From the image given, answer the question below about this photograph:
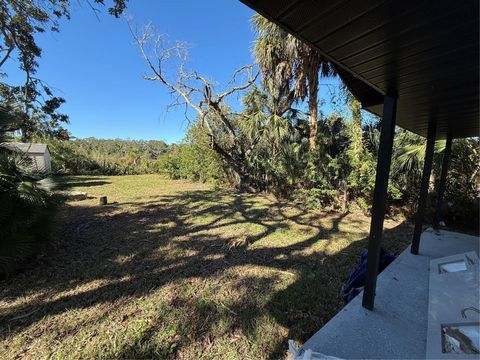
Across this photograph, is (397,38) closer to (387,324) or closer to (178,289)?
(387,324)

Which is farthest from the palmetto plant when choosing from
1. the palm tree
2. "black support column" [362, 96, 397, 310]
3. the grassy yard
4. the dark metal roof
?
the palm tree

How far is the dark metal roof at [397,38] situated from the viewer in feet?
2.97

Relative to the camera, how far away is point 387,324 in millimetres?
1689

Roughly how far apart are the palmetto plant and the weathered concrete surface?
10.3ft

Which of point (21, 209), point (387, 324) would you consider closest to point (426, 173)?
point (387, 324)

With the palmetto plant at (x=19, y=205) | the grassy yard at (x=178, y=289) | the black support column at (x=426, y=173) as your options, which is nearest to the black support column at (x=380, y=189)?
the grassy yard at (x=178, y=289)

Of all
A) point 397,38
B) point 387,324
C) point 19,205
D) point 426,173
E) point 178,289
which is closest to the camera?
point 397,38

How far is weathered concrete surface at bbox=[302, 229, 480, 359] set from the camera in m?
1.44

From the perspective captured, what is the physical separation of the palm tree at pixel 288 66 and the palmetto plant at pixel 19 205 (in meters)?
5.83

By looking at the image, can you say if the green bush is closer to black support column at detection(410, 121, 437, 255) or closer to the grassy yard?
the grassy yard

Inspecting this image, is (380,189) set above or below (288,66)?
below

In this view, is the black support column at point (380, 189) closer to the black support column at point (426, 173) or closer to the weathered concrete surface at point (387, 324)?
the weathered concrete surface at point (387, 324)

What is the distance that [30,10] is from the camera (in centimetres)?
440

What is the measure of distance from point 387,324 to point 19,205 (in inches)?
151
